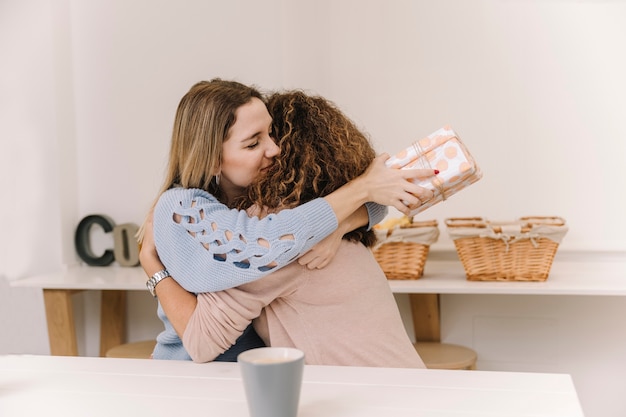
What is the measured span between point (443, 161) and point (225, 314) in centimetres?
46

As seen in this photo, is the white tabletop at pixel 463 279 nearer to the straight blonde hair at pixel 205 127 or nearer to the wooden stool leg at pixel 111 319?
the wooden stool leg at pixel 111 319

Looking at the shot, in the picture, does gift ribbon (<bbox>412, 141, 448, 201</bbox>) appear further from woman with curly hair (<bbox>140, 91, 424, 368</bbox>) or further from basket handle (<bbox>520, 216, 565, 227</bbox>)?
basket handle (<bbox>520, 216, 565, 227</bbox>)

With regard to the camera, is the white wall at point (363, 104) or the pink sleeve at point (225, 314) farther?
the white wall at point (363, 104)

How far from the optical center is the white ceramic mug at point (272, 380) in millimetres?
839

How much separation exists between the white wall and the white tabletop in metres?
0.06

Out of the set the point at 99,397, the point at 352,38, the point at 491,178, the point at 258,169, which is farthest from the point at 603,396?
the point at 99,397

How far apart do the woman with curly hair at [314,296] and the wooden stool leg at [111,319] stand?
170 cm

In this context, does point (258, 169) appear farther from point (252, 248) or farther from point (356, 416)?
point (356, 416)

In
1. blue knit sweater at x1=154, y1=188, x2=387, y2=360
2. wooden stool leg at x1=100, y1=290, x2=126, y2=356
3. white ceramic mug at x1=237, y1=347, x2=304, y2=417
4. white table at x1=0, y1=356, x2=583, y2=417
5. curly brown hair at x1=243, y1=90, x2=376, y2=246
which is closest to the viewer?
white ceramic mug at x1=237, y1=347, x2=304, y2=417

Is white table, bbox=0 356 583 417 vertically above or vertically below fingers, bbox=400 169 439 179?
below

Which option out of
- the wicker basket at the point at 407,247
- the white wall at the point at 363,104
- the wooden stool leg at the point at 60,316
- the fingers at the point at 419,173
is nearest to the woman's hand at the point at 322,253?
the fingers at the point at 419,173

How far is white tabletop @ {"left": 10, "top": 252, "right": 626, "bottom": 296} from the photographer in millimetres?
2139

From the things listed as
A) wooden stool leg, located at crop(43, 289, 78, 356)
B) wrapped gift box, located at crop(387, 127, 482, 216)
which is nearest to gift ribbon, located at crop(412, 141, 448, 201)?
wrapped gift box, located at crop(387, 127, 482, 216)

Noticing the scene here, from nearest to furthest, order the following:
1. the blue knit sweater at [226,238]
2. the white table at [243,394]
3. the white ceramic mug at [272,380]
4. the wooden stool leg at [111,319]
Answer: the white ceramic mug at [272,380] < the white table at [243,394] < the blue knit sweater at [226,238] < the wooden stool leg at [111,319]
